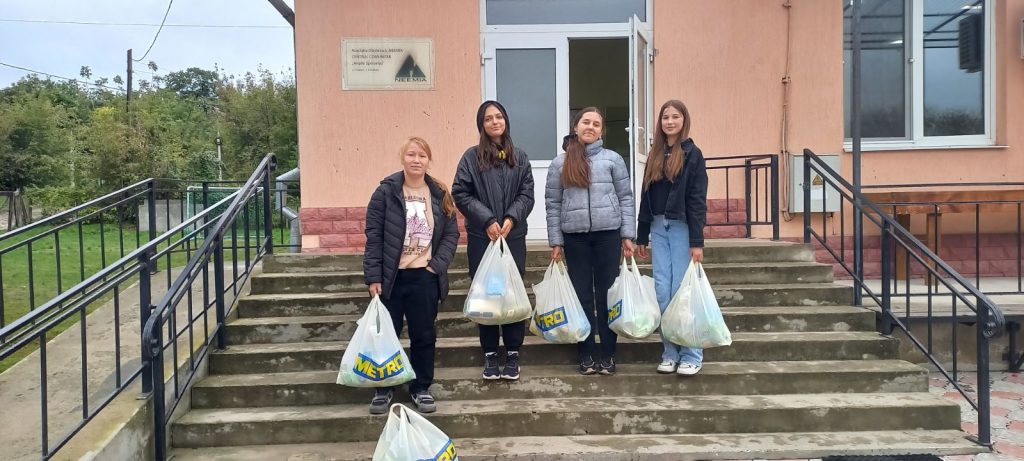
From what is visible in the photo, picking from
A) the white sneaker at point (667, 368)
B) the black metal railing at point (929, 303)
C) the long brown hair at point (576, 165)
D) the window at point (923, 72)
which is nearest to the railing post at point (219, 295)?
the long brown hair at point (576, 165)

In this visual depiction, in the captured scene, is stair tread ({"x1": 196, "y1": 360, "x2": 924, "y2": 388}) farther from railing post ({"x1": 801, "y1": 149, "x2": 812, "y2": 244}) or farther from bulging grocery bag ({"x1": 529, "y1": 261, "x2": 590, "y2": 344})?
railing post ({"x1": 801, "y1": 149, "x2": 812, "y2": 244})

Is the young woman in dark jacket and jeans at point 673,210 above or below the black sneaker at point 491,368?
above

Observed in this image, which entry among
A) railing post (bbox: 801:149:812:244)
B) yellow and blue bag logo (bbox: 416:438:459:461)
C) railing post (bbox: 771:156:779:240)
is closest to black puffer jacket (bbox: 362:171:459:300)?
yellow and blue bag logo (bbox: 416:438:459:461)

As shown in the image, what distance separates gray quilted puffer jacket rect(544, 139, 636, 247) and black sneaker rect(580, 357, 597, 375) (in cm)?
75

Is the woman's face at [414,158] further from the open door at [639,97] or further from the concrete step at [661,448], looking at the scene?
the open door at [639,97]

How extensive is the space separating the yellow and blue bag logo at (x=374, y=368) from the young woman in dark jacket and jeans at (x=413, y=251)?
25cm

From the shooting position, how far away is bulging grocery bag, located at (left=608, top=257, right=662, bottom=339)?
3.35m

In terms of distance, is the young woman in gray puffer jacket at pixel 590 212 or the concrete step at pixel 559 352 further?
the concrete step at pixel 559 352

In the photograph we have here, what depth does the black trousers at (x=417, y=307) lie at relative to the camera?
3248mm

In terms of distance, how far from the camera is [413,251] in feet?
10.6

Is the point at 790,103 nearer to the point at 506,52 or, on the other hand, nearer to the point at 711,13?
the point at 711,13

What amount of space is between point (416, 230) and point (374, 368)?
2.45ft

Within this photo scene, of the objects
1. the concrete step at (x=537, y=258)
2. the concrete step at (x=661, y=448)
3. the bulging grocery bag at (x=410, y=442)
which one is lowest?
the concrete step at (x=661, y=448)

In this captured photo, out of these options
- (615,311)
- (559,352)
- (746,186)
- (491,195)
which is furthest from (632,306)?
(746,186)
